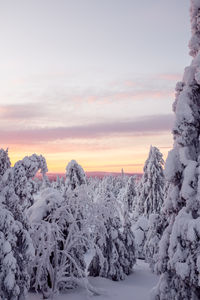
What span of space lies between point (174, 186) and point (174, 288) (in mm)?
2856

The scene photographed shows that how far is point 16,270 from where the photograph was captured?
9.81 meters

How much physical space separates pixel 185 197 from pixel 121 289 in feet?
32.3

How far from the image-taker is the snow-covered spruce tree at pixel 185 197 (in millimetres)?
9164

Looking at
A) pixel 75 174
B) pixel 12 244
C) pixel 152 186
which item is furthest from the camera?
pixel 152 186

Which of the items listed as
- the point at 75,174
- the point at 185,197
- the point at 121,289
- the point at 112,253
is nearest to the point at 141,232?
the point at 75,174

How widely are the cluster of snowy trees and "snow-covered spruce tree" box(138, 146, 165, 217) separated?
10.8 m

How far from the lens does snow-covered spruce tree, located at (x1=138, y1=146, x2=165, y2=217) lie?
3619 centimetres

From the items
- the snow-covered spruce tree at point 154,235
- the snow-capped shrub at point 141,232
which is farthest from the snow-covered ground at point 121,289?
the snow-capped shrub at point 141,232

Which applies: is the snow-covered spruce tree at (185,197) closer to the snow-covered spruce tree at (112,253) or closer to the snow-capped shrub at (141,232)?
the snow-covered spruce tree at (112,253)

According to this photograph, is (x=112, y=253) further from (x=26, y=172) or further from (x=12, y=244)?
(x=12, y=244)

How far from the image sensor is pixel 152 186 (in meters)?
36.6

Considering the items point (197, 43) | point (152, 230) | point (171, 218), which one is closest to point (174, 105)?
point (197, 43)

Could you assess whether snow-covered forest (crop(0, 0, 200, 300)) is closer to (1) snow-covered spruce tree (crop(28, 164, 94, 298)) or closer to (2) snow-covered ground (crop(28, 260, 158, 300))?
(1) snow-covered spruce tree (crop(28, 164, 94, 298))

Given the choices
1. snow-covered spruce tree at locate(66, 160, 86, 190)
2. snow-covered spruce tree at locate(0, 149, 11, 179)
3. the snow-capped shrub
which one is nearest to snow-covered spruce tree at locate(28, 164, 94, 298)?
snow-covered spruce tree at locate(0, 149, 11, 179)
